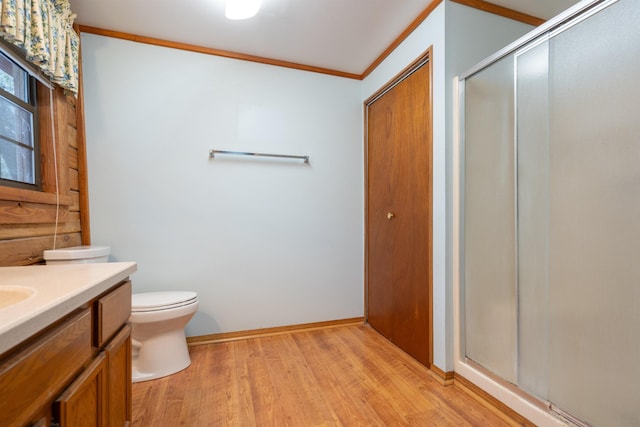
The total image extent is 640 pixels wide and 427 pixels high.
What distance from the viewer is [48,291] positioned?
2.39ft

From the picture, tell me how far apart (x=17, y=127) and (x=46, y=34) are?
19.1 inches

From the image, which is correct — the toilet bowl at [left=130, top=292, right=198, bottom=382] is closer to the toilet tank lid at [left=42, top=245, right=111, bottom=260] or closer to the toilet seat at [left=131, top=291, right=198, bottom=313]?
the toilet seat at [left=131, top=291, right=198, bottom=313]

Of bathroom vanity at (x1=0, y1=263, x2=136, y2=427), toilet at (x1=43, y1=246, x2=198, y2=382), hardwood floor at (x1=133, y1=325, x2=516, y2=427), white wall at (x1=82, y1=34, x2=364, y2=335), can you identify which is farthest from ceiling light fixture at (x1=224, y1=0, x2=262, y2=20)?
hardwood floor at (x1=133, y1=325, x2=516, y2=427)

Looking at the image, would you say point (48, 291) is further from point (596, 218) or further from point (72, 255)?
point (596, 218)

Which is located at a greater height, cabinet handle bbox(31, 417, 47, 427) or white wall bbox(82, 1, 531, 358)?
white wall bbox(82, 1, 531, 358)

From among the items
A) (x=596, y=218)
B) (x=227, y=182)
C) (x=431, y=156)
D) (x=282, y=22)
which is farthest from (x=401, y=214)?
(x=282, y=22)

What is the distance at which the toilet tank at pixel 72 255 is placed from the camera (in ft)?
4.72

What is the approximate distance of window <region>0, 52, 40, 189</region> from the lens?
1.37m

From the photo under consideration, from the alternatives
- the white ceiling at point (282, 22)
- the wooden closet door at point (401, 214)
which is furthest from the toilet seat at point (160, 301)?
the white ceiling at point (282, 22)

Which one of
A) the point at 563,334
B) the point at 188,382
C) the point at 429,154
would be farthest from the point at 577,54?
the point at 188,382

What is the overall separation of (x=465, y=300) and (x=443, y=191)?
632 millimetres

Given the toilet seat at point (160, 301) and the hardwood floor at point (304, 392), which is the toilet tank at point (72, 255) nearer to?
the toilet seat at point (160, 301)

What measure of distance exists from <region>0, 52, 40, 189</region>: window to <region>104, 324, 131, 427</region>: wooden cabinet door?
974mm

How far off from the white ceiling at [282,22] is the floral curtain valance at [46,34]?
0.85 feet
